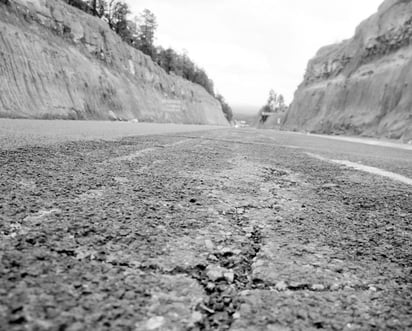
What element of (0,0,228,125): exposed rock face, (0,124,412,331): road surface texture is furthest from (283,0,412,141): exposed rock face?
(0,124,412,331): road surface texture

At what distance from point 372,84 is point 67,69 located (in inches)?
1027

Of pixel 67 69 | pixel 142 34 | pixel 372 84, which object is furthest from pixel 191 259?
pixel 142 34

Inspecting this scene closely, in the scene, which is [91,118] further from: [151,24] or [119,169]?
[151,24]

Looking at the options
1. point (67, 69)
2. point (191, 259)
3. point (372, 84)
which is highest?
point (372, 84)

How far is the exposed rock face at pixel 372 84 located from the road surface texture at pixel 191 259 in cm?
2158

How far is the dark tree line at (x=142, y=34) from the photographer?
31.9 metres

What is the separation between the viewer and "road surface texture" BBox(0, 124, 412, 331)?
604 millimetres

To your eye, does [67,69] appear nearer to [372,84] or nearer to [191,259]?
[191,259]

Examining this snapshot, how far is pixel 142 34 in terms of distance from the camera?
40219 millimetres

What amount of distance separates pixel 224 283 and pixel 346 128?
3056cm

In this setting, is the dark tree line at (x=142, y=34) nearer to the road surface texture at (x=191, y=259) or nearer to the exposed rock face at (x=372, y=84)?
the exposed rock face at (x=372, y=84)

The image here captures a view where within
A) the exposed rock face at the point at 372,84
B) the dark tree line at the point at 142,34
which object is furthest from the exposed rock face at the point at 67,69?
the exposed rock face at the point at 372,84

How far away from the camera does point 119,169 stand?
6.94ft

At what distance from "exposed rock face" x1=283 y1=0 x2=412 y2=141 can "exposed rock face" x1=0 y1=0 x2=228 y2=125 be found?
61.1 feet
